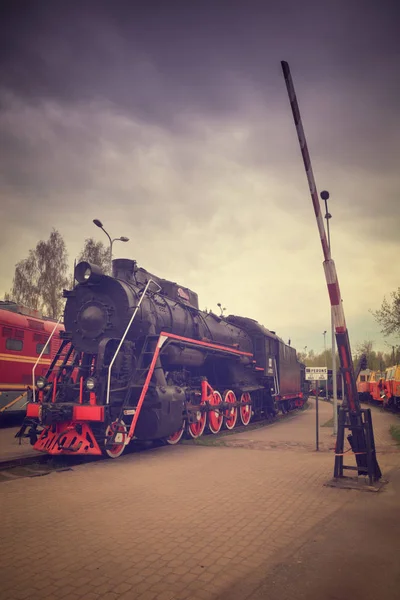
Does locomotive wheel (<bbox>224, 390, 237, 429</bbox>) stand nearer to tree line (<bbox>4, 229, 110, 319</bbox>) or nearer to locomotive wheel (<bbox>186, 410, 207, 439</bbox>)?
locomotive wheel (<bbox>186, 410, 207, 439</bbox>)

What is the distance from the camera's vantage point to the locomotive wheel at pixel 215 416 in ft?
44.0

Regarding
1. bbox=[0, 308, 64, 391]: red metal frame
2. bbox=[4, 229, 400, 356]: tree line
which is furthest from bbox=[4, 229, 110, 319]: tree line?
bbox=[0, 308, 64, 391]: red metal frame

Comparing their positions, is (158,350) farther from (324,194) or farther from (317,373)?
(324,194)

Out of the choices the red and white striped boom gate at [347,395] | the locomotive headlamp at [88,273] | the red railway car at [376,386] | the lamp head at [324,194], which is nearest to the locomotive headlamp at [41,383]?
the locomotive headlamp at [88,273]

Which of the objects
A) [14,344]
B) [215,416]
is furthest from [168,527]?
[14,344]

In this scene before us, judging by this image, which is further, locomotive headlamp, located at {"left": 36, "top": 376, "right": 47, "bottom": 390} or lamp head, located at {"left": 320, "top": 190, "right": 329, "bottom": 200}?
lamp head, located at {"left": 320, "top": 190, "right": 329, "bottom": 200}

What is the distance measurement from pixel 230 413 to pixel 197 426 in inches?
95.4

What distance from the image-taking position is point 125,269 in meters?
11.0

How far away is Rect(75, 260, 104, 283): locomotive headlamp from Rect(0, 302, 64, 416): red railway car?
549 centimetres

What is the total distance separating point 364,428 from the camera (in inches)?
281

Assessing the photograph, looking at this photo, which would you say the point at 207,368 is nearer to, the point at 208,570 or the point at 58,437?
the point at 58,437

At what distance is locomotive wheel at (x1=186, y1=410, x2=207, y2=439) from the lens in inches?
479

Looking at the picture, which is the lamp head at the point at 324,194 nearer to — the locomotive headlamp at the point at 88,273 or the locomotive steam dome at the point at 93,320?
the locomotive headlamp at the point at 88,273

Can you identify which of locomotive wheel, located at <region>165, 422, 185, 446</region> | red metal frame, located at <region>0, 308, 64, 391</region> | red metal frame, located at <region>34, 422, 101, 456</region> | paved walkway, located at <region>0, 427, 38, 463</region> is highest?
red metal frame, located at <region>0, 308, 64, 391</region>
